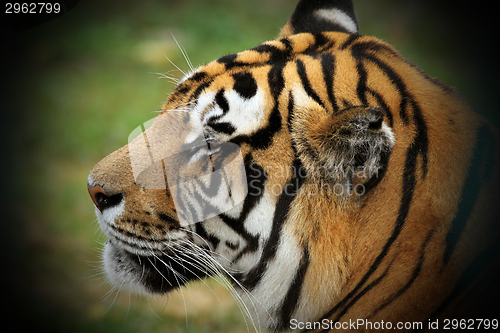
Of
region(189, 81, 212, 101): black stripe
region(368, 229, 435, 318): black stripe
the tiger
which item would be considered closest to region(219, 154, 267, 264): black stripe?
the tiger

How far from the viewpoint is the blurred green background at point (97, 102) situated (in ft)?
5.02

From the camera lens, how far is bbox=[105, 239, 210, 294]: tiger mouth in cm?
94

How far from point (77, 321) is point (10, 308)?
1.05 ft

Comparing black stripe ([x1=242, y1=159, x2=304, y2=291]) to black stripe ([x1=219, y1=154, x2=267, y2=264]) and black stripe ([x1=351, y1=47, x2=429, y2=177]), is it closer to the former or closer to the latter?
black stripe ([x1=219, y1=154, x2=267, y2=264])

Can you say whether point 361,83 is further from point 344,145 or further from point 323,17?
point 323,17

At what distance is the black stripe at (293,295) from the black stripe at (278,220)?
75 mm

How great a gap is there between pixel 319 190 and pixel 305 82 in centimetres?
27

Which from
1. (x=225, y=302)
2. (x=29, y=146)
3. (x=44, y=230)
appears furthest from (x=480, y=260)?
(x=29, y=146)

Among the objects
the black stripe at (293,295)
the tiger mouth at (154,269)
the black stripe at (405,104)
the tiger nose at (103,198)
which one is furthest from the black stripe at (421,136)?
the tiger nose at (103,198)

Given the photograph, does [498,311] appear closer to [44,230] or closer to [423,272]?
[423,272]

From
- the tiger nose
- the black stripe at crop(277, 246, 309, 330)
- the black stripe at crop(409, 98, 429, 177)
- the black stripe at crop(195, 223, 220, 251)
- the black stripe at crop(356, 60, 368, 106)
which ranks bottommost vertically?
the black stripe at crop(277, 246, 309, 330)

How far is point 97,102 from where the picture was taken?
9.20 feet

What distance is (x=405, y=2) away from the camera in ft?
4.91

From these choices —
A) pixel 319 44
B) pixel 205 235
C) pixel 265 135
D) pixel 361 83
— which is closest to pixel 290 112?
pixel 265 135
